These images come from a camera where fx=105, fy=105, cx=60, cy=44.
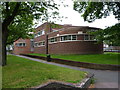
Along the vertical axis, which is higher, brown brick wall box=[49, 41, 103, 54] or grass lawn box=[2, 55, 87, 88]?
brown brick wall box=[49, 41, 103, 54]

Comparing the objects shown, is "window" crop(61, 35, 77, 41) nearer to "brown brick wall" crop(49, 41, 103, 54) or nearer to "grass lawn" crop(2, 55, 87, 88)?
"brown brick wall" crop(49, 41, 103, 54)

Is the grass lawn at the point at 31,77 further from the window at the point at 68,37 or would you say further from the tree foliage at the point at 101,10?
the window at the point at 68,37

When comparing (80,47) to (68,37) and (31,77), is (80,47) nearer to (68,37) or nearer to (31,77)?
(68,37)

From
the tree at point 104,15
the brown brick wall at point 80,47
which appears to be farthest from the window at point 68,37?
the tree at point 104,15

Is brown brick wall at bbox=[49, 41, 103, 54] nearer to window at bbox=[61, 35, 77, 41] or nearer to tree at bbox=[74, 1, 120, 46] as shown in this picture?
window at bbox=[61, 35, 77, 41]

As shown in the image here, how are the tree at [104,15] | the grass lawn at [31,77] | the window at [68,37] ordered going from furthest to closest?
the window at [68,37] < the tree at [104,15] < the grass lawn at [31,77]

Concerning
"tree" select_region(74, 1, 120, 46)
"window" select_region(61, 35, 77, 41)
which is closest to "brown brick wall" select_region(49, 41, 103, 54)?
"window" select_region(61, 35, 77, 41)

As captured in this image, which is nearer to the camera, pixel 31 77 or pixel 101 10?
pixel 31 77

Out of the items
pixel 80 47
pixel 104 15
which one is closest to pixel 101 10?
pixel 104 15

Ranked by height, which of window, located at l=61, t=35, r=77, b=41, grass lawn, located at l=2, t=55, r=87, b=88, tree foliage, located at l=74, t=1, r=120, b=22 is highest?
tree foliage, located at l=74, t=1, r=120, b=22

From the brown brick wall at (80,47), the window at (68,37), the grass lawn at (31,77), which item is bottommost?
the grass lawn at (31,77)

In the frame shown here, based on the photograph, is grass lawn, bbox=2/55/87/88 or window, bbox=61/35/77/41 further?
window, bbox=61/35/77/41

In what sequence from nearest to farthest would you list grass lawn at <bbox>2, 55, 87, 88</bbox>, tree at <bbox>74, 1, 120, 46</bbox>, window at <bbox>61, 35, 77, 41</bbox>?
1. grass lawn at <bbox>2, 55, 87, 88</bbox>
2. tree at <bbox>74, 1, 120, 46</bbox>
3. window at <bbox>61, 35, 77, 41</bbox>

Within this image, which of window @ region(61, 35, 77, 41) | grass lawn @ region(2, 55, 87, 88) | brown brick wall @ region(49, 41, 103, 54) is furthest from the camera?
window @ region(61, 35, 77, 41)
